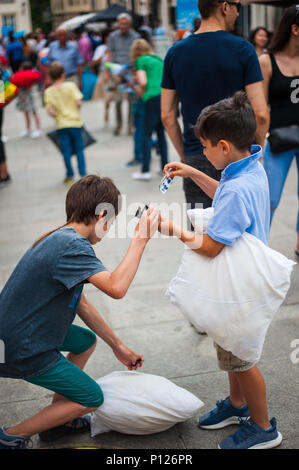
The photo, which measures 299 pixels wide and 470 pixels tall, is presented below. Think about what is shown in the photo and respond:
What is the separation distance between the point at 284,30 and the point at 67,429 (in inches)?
117

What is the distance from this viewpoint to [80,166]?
307 inches

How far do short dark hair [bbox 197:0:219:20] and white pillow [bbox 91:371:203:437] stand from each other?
1.99 m

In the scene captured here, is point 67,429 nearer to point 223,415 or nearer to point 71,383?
point 71,383

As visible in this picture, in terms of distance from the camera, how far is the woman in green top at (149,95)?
7.40 metres

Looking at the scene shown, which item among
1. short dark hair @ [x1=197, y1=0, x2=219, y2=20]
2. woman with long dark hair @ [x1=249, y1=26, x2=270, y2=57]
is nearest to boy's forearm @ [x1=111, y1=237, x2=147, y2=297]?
short dark hair @ [x1=197, y1=0, x2=219, y2=20]

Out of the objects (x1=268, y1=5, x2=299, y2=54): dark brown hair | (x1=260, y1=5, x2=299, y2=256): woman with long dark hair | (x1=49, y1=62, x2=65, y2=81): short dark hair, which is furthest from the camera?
(x1=49, y1=62, x2=65, y2=81): short dark hair

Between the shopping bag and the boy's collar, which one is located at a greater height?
the boy's collar

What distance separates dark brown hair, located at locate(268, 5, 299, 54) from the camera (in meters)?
3.81

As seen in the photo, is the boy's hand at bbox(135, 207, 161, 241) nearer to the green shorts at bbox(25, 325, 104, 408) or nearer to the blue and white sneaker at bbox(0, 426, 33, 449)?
the green shorts at bbox(25, 325, 104, 408)

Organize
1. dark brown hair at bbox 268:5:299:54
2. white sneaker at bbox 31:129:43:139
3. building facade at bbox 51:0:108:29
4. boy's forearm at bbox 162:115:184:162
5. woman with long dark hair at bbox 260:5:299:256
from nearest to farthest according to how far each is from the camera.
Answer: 1. boy's forearm at bbox 162:115:184:162
2. dark brown hair at bbox 268:5:299:54
3. woman with long dark hair at bbox 260:5:299:256
4. white sneaker at bbox 31:129:43:139
5. building facade at bbox 51:0:108:29

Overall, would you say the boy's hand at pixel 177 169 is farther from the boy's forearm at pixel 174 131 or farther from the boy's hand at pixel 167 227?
the boy's forearm at pixel 174 131

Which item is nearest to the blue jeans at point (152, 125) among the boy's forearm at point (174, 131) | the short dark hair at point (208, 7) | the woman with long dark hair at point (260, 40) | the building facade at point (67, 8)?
the woman with long dark hair at point (260, 40)
